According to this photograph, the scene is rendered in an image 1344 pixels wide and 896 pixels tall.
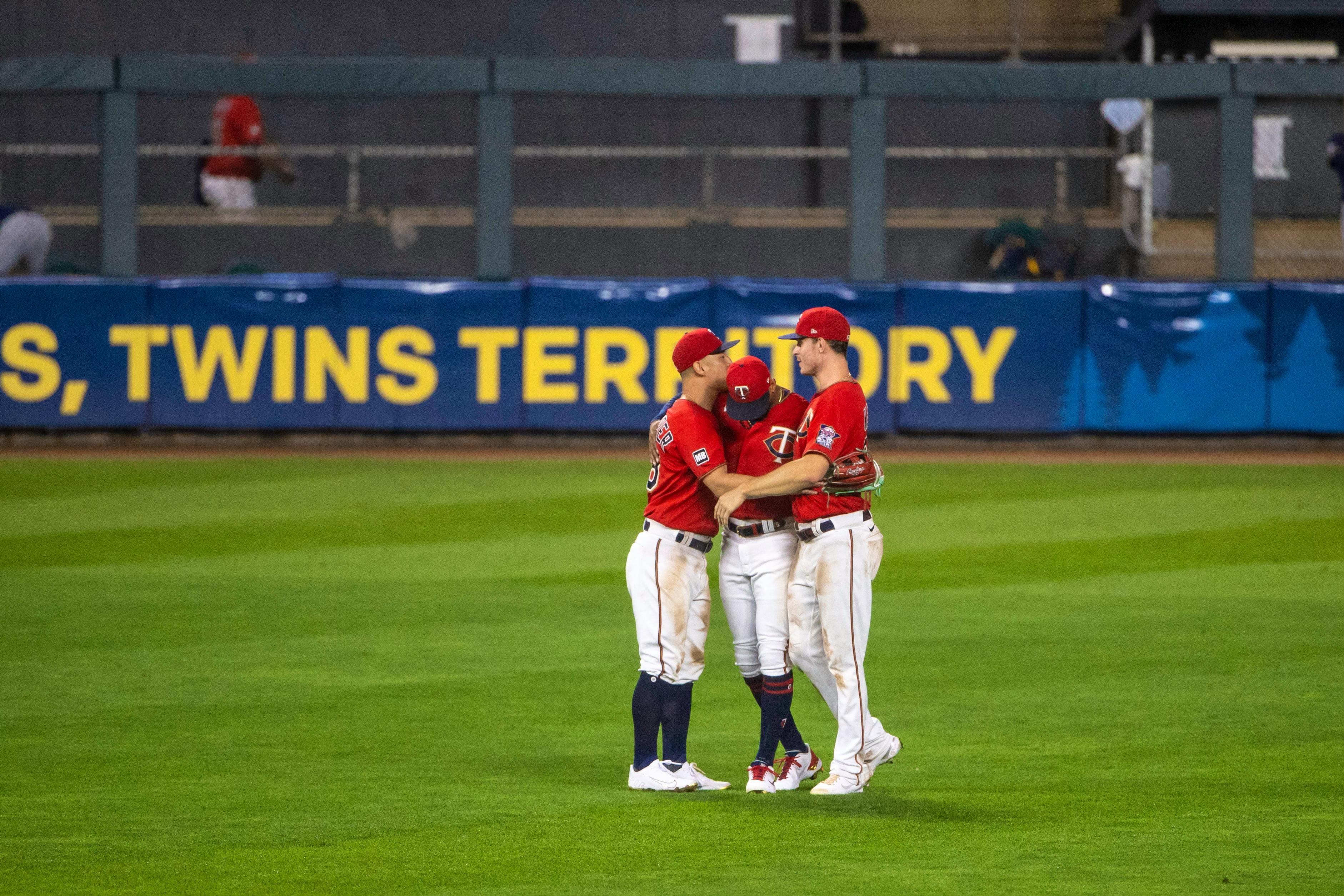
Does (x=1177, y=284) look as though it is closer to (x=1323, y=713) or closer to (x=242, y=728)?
(x=1323, y=713)

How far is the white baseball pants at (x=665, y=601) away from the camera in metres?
6.07

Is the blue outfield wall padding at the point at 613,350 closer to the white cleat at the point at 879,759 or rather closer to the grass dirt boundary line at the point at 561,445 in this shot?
the grass dirt boundary line at the point at 561,445

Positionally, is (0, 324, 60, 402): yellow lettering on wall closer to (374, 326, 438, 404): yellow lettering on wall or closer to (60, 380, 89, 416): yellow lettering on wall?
(60, 380, 89, 416): yellow lettering on wall

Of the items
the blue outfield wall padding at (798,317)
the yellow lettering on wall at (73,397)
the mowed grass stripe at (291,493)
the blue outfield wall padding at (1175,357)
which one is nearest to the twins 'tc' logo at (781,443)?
the mowed grass stripe at (291,493)

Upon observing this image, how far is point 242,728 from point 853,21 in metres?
18.9

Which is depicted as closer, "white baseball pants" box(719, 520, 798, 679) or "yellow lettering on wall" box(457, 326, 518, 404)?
"white baseball pants" box(719, 520, 798, 679)

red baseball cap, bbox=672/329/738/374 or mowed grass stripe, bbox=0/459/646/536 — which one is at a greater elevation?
red baseball cap, bbox=672/329/738/374

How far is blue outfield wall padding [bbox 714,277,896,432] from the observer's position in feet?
58.2

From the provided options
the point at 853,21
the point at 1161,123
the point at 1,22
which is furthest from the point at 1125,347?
the point at 1,22

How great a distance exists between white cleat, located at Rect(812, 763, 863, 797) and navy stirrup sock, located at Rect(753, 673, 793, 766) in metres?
0.19

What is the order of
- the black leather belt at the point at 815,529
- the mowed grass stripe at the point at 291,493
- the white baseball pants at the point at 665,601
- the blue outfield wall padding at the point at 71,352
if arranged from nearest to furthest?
1. the black leather belt at the point at 815,529
2. the white baseball pants at the point at 665,601
3. the mowed grass stripe at the point at 291,493
4. the blue outfield wall padding at the point at 71,352

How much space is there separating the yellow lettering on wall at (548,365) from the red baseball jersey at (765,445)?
11844mm

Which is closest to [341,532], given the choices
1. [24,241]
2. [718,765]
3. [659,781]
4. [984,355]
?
[718,765]

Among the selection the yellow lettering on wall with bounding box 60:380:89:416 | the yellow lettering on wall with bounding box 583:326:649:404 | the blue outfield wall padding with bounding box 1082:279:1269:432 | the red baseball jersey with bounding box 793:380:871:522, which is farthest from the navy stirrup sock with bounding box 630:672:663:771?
the yellow lettering on wall with bounding box 60:380:89:416
